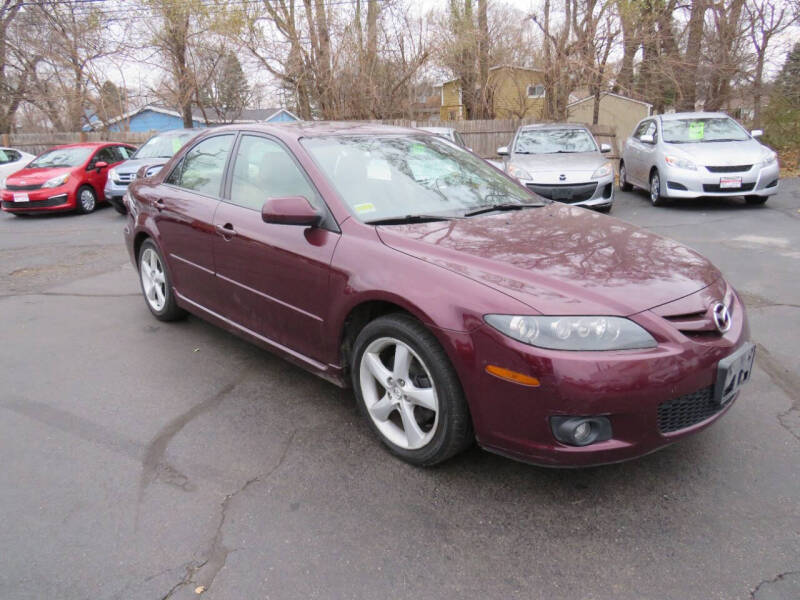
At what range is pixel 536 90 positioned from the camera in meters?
19.4

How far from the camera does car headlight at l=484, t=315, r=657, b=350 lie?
7.62ft

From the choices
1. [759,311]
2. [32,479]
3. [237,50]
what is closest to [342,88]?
[237,50]

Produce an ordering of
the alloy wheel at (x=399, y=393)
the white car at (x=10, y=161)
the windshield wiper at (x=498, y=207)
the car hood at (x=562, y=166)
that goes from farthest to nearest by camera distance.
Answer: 1. the white car at (x=10, y=161)
2. the car hood at (x=562, y=166)
3. the windshield wiper at (x=498, y=207)
4. the alloy wheel at (x=399, y=393)

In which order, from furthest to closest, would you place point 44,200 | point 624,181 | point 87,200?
point 87,200 → point 624,181 → point 44,200

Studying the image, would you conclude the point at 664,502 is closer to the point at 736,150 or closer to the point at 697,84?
the point at 736,150

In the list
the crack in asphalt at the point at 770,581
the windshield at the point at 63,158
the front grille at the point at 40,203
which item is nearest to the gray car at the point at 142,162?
the front grille at the point at 40,203

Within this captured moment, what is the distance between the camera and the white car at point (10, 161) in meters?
14.5

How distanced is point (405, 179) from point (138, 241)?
8.85 feet

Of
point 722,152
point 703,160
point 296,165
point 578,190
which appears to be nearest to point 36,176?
point 578,190

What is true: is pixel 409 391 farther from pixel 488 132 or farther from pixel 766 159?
pixel 488 132

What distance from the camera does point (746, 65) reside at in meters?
17.4

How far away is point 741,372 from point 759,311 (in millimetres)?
2673

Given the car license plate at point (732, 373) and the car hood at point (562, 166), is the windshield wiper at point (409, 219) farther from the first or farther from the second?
the car hood at point (562, 166)

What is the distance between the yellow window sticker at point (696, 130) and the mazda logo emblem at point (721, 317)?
339 inches
